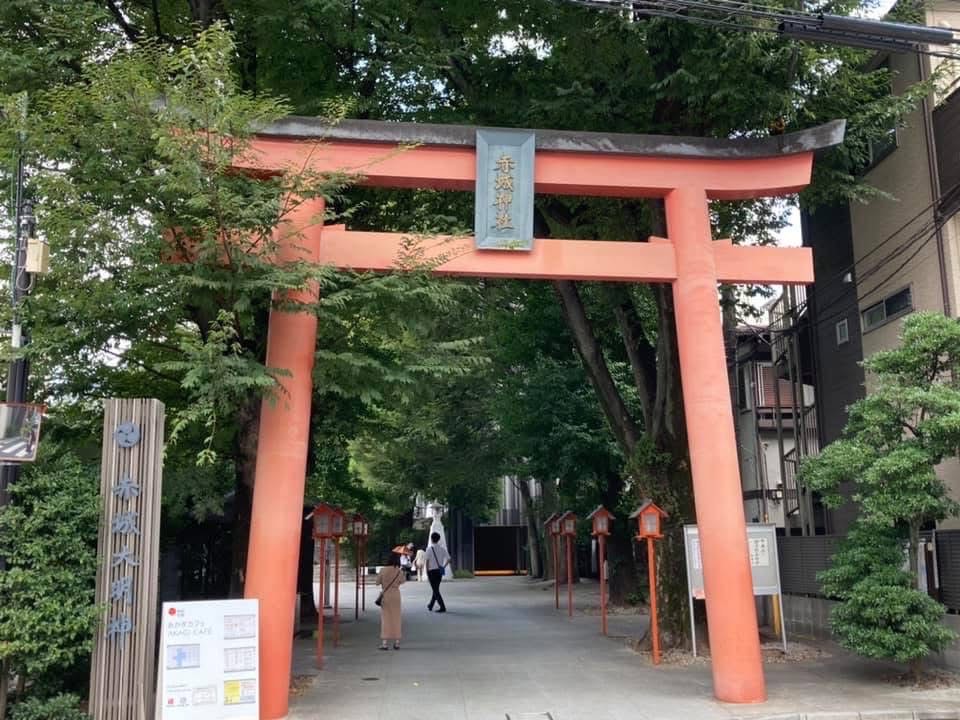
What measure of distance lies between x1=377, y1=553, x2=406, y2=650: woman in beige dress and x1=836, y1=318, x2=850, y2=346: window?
32.4 feet

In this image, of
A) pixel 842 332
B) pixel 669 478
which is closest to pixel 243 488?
pixel 669 478

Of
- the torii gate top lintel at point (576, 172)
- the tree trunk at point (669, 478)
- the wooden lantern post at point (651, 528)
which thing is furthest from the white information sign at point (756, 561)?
the torii gate top lintel at point (576, 172)

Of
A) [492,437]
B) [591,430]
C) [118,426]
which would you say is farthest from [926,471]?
[492,437]

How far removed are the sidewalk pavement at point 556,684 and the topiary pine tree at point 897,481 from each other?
30.6 inches

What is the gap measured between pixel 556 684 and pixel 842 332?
32.3 ft

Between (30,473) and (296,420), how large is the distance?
113 inches

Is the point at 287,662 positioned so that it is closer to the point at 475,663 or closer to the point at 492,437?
the point at 475,663

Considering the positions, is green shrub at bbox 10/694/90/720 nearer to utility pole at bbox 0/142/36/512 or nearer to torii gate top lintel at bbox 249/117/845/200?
utility pole at bbox 0/142/36/512

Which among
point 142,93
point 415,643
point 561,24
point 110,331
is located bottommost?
point 415,643

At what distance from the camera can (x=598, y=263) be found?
451 inches

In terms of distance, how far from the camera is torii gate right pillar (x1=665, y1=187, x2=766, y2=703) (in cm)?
1066

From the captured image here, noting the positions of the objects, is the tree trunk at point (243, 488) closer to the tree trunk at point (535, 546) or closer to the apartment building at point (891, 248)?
the apartment building at point (891, 248)

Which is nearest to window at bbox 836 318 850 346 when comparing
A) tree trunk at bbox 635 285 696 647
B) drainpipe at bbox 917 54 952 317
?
drainpipe at bbox 917 54 952 317

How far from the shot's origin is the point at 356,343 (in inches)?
469
